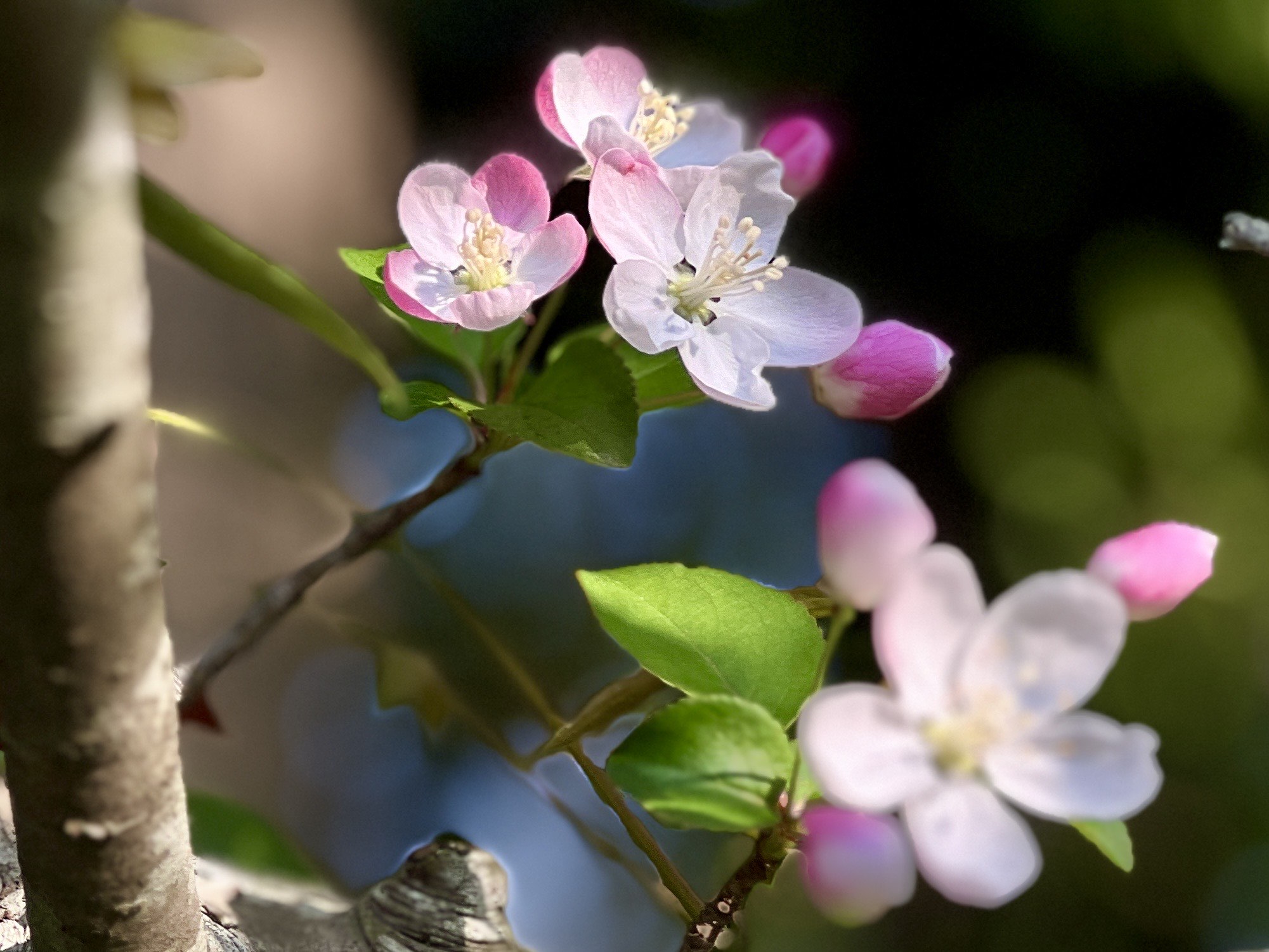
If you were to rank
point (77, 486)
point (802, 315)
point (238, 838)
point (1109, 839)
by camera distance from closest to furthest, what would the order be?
1. point (77, 486)
2. point (1109, 839)
3. point (802, 315)
4. point (238, 838)

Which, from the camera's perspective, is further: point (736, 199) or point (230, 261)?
point (736, 199)

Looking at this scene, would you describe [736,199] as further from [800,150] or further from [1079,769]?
[1079,769]

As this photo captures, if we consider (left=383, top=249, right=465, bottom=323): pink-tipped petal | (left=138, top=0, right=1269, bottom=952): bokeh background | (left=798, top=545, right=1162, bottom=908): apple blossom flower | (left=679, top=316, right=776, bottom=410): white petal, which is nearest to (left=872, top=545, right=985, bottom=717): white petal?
(left=798, top=545, right=1162, bottom=908): apple blossom flower

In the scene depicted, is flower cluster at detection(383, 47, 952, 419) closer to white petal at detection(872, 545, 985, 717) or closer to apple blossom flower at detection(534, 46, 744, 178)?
apple blossom flower at detection(534, 46, 744, 178)

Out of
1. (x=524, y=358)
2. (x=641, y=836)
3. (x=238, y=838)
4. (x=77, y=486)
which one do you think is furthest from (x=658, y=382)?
(x=238, y=838)

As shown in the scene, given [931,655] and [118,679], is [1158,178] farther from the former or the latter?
[118,679]

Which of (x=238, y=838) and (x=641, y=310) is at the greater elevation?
(x=641, y=310)

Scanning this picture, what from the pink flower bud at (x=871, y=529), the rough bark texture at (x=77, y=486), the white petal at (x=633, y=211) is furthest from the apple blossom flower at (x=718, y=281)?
the rough bark texture at (x=77, y=486)
